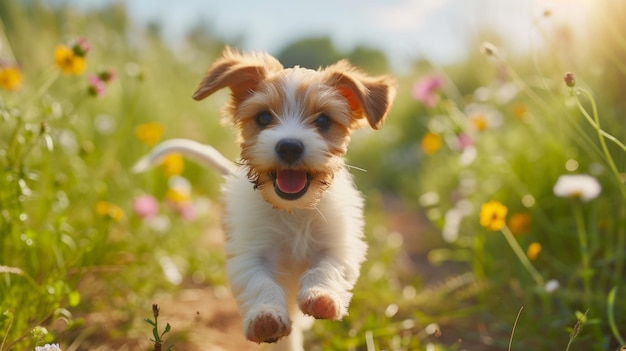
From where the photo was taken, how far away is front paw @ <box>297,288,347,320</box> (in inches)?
98.7

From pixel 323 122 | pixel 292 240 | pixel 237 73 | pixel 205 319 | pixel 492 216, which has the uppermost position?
pixel 237 73

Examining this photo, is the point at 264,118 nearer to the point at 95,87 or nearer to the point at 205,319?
the point at 95,87

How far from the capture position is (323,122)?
10.2ft

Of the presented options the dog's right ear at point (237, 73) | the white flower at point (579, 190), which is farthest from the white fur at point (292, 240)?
the white flower at point (579, 190)

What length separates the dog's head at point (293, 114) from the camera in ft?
9.05

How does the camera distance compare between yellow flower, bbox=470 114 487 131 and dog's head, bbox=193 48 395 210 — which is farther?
yellow flower, bbox=470 114 487 131

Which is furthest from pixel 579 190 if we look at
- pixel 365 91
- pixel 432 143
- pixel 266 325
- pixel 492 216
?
pixel 266 325

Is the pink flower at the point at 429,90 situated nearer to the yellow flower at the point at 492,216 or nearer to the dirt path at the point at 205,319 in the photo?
the yellow flower at the point at 492,216

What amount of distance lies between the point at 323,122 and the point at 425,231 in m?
4.20

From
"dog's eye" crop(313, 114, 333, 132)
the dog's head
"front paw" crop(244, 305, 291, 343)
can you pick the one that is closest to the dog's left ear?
the dog's head

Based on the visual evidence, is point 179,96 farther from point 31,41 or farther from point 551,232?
point 551,232

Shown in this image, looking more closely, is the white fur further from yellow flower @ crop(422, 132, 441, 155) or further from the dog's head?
yellow flower @ crop(422, 132, 441, 155)

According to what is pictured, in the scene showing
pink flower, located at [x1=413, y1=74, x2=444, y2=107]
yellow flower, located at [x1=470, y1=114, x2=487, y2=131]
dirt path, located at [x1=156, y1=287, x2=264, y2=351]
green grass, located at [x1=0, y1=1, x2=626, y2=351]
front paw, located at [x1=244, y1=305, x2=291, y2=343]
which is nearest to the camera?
front paw, located at [x1=244, y1=305, x2=291, y2=343]

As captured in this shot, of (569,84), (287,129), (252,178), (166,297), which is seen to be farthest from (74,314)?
(569,84)
